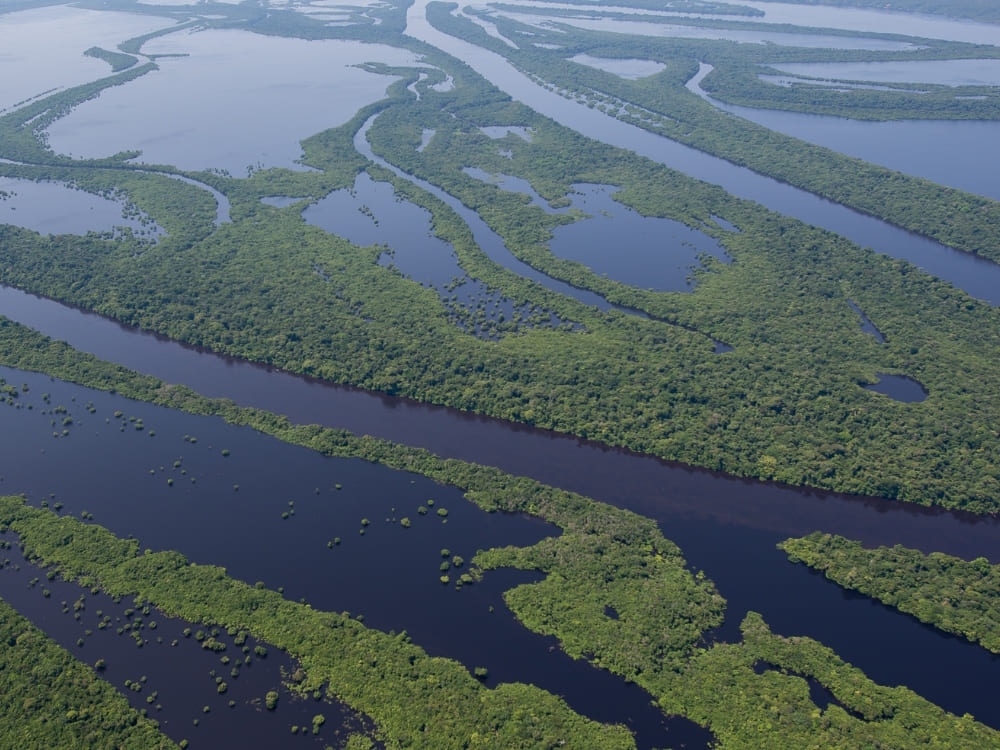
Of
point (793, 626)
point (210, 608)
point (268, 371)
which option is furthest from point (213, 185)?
point (793, 626)

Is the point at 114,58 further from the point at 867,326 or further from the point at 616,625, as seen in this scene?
the point at 616,625

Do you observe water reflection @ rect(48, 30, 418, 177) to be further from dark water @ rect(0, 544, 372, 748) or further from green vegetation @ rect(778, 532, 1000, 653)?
green vegetation @ rect(778, 532, 1000, 653)

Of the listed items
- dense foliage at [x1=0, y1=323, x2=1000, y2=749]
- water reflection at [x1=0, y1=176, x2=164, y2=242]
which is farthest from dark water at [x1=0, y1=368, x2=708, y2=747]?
water reflection at [x1=0, y1=176, x2=164, y2=242]

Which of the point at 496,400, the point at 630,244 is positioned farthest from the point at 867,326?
the point at 496,400

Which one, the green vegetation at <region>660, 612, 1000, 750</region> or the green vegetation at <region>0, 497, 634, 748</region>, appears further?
the green vegetation at <region>0, 497, 634, 748</region>

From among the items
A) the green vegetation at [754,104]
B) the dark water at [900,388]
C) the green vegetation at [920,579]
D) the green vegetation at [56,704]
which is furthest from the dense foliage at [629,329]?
the green vegetation at [56,704]
